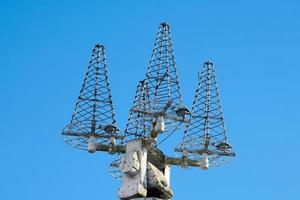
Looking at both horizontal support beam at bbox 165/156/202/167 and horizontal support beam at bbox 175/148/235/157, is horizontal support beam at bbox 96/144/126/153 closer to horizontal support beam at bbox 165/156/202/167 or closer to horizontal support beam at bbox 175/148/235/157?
horizontal support beam at bbox 165/156/202/167

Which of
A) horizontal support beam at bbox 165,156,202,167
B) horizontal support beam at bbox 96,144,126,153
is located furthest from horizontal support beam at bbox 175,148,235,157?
horizontal support beam at bbox 96,144,126,153

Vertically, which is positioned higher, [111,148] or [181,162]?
[111,148]

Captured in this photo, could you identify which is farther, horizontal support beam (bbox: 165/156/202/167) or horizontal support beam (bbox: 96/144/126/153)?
horizontal support beam (bbox: 165/156/202/167)

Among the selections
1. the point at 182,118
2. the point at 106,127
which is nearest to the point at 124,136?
the point at 106,127

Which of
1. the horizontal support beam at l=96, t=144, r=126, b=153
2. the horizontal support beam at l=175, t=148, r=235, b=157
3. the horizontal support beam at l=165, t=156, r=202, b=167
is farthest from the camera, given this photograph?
the horizontal support beam at l=175, t=148, r=235, b=157

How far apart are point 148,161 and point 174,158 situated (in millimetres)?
1803

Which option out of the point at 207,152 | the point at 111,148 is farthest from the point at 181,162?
the point at 111,148

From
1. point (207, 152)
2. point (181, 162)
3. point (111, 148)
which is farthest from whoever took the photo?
point (207, 152)

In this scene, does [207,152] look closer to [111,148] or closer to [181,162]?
[181,162]

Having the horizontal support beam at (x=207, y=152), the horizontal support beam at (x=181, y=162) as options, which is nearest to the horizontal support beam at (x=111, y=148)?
the horizontal support beam at (x=181, y=162)

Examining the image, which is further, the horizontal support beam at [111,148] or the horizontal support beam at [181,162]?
the horizontal support beam at [181,162]

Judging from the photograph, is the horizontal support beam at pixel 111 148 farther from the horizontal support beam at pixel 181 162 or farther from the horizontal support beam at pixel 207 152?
the horizontal support beam at pixel 207 152

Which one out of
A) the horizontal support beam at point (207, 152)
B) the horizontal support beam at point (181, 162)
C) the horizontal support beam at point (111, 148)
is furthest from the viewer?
the horizontal support beam at point (207, 152)

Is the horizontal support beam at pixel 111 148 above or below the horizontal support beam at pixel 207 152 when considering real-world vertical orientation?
below
